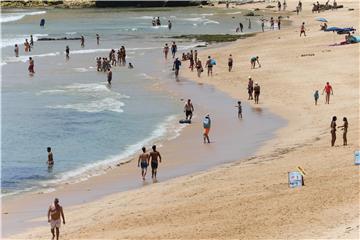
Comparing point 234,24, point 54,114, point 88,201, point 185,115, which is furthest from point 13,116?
point 234,24

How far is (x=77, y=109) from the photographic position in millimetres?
35031

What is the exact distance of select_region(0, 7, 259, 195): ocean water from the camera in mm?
24812

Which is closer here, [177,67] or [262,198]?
[262,198]

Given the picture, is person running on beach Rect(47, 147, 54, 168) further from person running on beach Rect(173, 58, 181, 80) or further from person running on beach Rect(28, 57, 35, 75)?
person running on beach Rect(28, 57, 35, 75)

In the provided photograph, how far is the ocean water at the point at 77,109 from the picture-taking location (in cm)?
2481

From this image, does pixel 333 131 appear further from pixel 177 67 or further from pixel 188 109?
pixel 177 67

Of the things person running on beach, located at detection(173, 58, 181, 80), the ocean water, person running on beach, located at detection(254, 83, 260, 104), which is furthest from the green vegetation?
person running on beach, located at detection(254, 83, 260, 104)

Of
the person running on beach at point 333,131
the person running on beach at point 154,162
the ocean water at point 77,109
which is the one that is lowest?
the ocean water at point 77,109

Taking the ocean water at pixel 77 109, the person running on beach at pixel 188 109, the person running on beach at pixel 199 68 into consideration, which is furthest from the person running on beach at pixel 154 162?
the person running on beach at pixel 199 68

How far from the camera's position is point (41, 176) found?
23188 millimetres

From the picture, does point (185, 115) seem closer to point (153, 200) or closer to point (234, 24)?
point (153, 200)

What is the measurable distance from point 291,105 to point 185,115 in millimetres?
4742

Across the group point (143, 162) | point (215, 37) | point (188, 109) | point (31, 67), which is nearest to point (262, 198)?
point (143, 162)

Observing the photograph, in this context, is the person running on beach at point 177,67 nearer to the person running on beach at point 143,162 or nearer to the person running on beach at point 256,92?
the person running on beach at point 256,92
